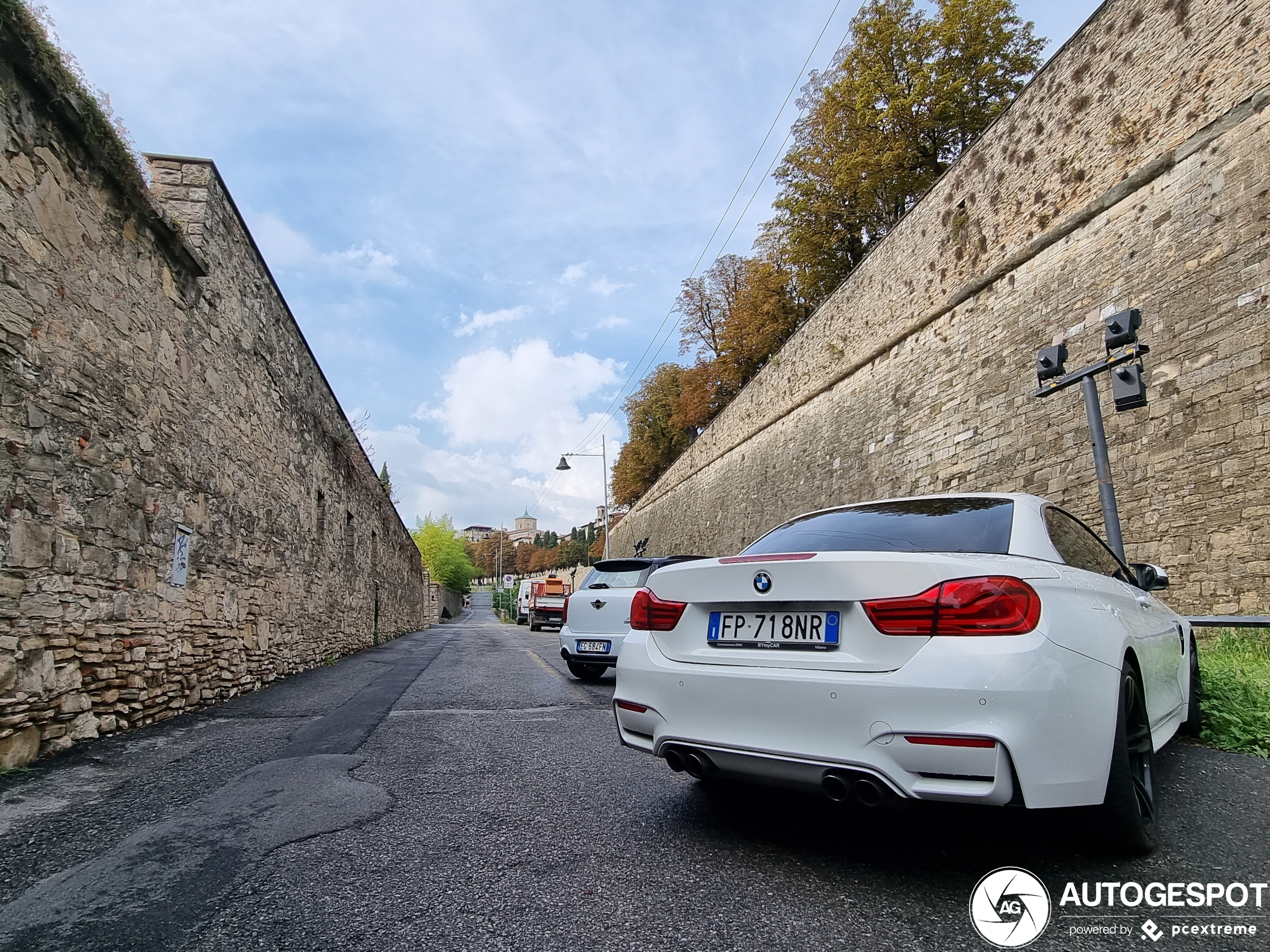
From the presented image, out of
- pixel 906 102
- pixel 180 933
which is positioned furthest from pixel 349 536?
pixel 906 102

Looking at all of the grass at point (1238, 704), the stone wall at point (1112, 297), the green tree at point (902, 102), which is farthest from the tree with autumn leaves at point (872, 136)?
the grass at point (1238, 704)

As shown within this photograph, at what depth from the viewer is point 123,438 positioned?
540 centimetres

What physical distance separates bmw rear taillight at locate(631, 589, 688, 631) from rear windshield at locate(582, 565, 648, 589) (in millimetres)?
5595

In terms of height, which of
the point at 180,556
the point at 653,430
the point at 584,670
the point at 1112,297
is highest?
the point at 653,430

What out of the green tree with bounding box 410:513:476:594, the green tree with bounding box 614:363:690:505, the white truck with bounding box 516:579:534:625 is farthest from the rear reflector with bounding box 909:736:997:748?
the green tree with bounding box 410:513:476:594

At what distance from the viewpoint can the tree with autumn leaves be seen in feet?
65.7

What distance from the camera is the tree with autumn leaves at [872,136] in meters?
20.0

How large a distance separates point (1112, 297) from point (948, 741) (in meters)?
10.0

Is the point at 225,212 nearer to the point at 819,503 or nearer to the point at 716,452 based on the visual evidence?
the point at 819,503

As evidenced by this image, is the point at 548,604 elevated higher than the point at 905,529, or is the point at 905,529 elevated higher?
the point at 905,529

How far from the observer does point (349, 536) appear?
14.9m

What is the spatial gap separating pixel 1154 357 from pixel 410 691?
387 inches

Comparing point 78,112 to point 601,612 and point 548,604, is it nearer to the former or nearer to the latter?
point 601,612

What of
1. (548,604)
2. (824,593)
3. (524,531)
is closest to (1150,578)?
(824,593)
